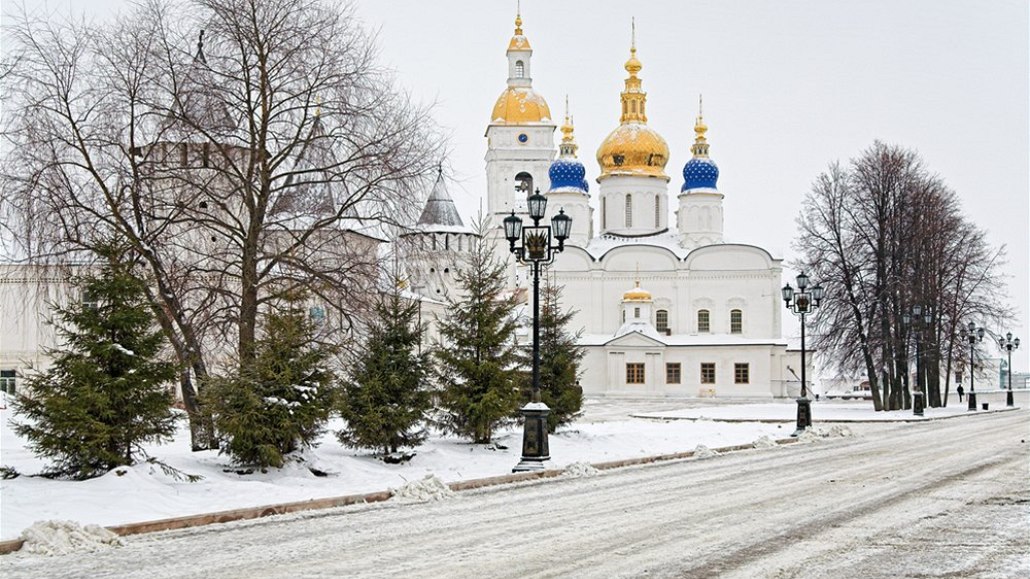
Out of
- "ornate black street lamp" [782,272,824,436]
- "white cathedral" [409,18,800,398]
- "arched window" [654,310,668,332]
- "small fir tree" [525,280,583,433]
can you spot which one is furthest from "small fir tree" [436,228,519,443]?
"arched window" [654,310,668,332]

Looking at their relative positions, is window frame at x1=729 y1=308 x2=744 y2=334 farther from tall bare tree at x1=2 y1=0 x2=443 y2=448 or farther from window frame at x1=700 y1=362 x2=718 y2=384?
tall bare tree at x1=2 y1=0 x2=443 y2=448

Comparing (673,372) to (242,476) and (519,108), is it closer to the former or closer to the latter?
(519,108)

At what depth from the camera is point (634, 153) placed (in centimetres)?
7644

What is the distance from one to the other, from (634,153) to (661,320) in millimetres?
11916

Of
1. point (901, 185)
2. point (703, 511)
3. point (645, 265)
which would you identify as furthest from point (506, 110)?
point (703, 511)

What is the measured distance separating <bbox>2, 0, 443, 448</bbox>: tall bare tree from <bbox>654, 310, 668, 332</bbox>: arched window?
5307 cm

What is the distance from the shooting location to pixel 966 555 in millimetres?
9984

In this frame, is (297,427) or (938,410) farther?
(938,410)

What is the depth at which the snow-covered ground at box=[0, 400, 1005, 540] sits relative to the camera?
12.8m

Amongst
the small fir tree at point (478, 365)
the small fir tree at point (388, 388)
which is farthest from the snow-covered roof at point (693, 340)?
the small fir tree at point (388, 388)

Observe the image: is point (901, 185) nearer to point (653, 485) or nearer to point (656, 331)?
point (656, 331)

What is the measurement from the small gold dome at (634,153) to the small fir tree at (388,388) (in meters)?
57.7

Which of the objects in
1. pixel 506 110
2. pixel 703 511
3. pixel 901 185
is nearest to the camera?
pixel 703 511

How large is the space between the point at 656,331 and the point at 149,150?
2149 inches
